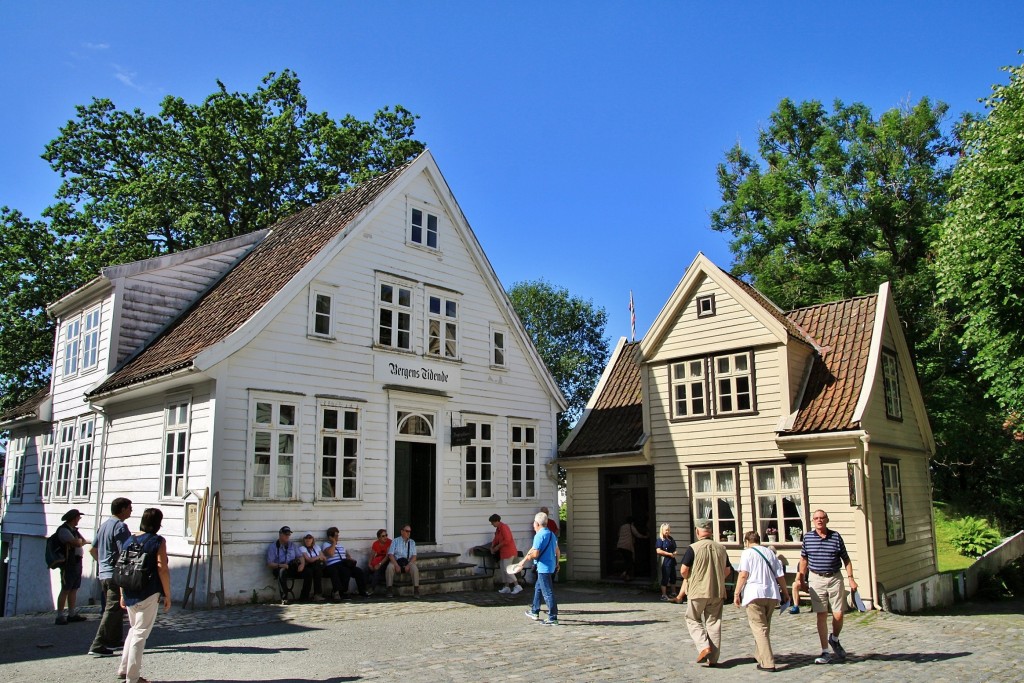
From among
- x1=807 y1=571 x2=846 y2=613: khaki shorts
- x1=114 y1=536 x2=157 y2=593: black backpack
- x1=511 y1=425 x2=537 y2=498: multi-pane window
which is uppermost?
x1=511 y1=425 x2=537 y2=498: multi-pane window

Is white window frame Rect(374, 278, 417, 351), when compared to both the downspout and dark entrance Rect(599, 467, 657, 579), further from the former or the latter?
the downspout

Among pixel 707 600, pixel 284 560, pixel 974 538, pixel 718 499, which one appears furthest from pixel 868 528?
pixel 974 538

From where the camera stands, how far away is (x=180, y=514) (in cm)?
1516

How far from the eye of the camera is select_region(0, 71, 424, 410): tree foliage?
28406 mm

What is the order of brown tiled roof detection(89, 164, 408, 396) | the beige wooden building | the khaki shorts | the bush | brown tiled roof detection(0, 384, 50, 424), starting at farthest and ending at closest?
the bush < brown tiled roof detection(0, 384, 50, 424) < the beige wooden building < brown tiled roof detection(89, 164, 408, 396) < the khaki shorts

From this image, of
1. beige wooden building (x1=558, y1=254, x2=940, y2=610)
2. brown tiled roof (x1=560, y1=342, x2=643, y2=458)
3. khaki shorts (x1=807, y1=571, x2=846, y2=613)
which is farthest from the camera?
brown tiled roof (x1=560, y1=342, x2=643, y2=458)

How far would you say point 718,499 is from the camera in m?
18.0

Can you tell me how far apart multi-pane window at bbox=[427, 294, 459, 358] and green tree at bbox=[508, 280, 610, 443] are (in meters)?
24.0

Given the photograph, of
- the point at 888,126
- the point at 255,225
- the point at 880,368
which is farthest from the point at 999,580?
the point at 255,225

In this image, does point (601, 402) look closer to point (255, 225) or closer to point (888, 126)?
point (255, 225)

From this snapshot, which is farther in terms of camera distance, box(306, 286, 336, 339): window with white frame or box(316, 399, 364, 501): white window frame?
box(306, 286, 336, 339): window with white frame

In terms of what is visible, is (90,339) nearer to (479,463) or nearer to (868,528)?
(479,463)

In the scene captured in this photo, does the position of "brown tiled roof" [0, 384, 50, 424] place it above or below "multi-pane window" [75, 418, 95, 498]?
above

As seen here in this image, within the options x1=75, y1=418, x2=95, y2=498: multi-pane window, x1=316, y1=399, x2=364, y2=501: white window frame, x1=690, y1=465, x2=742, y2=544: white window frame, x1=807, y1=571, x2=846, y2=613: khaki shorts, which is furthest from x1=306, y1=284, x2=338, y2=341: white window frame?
x1=807, y1=571, x2=846, y2=613: khaki shorts
